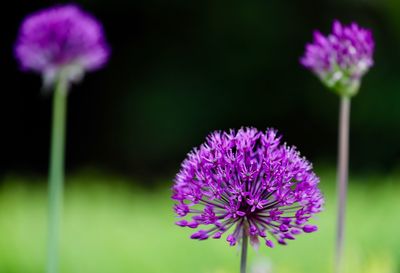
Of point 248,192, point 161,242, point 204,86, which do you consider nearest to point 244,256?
point 248,192

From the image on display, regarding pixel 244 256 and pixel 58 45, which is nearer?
pixel 244 256

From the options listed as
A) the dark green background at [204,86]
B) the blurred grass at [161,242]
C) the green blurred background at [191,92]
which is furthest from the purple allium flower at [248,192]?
the dark green background at [204,86]

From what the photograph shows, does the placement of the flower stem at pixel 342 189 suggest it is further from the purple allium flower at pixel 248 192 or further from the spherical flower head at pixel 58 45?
the spherical flower head at pixel 58 45

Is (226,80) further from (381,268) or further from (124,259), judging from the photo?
(381,268)

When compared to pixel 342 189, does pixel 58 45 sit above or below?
above

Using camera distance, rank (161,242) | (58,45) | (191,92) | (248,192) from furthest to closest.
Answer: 1. (191,92)
2. (161,242)
3. (58,45)
4. (248,192)

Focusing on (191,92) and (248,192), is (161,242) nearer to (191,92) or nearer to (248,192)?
(248,192)
